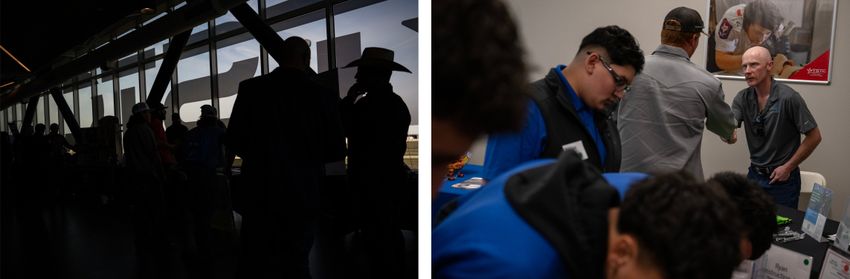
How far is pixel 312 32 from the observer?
0.85 metres

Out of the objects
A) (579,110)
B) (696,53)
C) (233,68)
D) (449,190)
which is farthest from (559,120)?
(696,53)

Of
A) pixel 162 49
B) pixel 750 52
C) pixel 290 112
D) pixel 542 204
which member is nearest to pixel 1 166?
pixel 162 49

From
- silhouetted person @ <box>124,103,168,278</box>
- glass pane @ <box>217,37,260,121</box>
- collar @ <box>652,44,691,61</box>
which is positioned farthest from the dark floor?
collar @ <box>652,44,691,61</box>

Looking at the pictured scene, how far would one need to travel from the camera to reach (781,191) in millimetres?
2037

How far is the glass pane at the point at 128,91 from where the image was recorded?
694 millimetres

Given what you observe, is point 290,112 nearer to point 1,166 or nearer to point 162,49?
point 162,49

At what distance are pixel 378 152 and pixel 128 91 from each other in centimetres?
44

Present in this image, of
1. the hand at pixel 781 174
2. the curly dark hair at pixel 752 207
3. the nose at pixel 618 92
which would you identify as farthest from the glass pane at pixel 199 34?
the hand at pixel 781 174

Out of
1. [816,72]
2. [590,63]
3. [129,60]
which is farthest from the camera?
[816,72]

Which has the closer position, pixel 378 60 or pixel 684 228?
pixel 684 228

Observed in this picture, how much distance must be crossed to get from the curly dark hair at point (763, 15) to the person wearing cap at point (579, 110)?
1661 mm

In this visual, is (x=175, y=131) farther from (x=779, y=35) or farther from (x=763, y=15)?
(x=779, y=35)

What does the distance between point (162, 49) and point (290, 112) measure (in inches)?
8.4

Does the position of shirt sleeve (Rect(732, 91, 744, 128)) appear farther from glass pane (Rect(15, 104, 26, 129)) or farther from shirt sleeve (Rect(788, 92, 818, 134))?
glass pane (Rect(15, 104, 26, 129))
